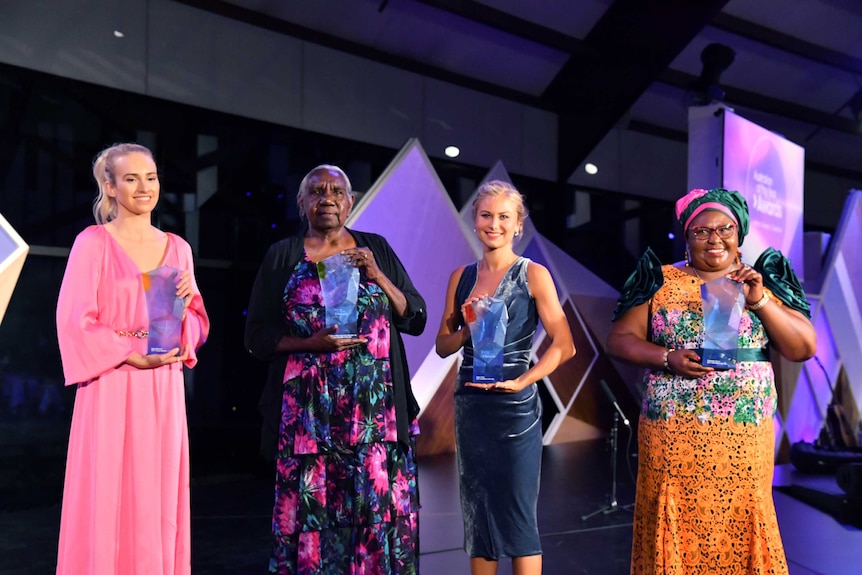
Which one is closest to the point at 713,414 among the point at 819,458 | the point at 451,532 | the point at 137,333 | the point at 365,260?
the point at 365,260

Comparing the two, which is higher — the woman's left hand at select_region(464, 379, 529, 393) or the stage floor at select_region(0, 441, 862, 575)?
the woman's left hand at select_region(464, 379, 529, 393)

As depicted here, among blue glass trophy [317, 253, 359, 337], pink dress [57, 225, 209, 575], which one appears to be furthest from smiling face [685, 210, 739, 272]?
pink dress [57, 225, 209, 575]

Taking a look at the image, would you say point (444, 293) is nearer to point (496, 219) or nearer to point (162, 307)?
point (496, 219)

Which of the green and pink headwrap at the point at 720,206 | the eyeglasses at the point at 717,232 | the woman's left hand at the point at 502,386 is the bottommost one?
the woman's left hand at the point at 502,386

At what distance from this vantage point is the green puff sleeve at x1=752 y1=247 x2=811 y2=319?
2.32m

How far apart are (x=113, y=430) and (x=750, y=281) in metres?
1.93

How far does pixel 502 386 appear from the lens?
7.55ft

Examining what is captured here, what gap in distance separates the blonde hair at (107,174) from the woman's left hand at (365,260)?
70 cm

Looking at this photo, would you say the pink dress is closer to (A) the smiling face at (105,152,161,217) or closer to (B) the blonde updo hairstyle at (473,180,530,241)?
(A) the smiling face at (105,152,161,217)

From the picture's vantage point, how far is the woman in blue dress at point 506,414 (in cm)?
243

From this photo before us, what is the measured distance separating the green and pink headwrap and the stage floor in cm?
182

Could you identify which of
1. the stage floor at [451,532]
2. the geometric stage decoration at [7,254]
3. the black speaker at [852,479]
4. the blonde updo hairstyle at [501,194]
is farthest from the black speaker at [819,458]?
the geometric stage decoration at [7,254]

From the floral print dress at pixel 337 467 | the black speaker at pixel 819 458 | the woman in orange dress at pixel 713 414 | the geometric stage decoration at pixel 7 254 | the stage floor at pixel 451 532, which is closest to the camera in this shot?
the woman in orange dress at pixel 713 414

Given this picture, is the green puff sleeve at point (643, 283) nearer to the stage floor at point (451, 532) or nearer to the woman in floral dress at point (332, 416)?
the woman in floral dress at point (332, 416)
